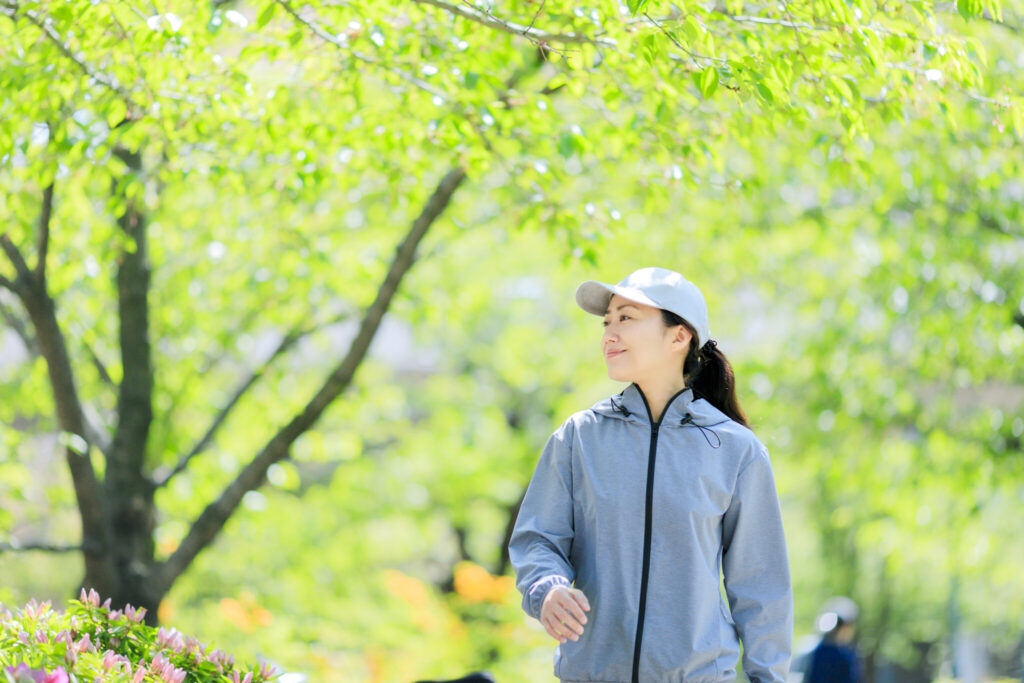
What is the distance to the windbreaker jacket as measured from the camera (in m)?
2.35

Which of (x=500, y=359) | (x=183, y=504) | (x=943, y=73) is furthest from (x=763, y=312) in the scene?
(x=943, y=73)

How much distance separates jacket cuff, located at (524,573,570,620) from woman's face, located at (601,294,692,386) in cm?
57

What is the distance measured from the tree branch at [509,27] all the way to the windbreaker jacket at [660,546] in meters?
1.35

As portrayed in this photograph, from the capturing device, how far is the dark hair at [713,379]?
2764 millimetres

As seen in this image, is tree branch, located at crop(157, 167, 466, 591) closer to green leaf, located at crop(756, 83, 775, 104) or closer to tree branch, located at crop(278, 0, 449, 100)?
tree branch, located at crop(278, 0, 449, 100)

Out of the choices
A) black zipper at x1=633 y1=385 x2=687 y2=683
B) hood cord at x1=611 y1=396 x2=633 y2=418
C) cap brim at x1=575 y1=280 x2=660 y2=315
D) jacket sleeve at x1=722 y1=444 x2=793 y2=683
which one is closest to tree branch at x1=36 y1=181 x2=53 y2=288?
cap brim at x1=575 y1=280 x2=660 y2=315

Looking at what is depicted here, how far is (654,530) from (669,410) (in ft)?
1.09

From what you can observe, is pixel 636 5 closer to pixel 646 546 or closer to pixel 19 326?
pixel 646 546

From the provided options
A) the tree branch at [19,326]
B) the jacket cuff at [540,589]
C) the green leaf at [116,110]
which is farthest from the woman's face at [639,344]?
the tree branch at [19,326]

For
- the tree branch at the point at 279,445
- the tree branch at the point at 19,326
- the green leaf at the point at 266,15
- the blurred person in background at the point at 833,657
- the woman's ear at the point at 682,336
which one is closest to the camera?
the woman's ear at the point at 682,336

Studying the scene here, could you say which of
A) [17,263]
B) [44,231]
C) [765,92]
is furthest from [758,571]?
[17,263]

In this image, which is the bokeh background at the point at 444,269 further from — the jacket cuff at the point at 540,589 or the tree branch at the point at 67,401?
the jacket cuff at the point at 540,589

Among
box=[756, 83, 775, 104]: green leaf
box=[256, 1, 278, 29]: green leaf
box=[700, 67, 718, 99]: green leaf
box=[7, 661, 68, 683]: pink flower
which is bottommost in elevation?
box=[7, 661, 68, 683]: pink flower

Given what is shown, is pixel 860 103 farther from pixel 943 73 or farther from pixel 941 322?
pixel 941 322
